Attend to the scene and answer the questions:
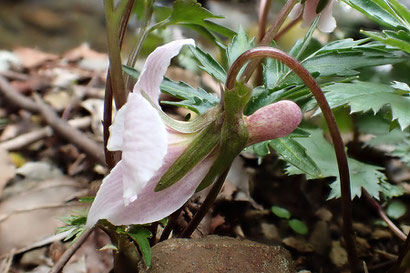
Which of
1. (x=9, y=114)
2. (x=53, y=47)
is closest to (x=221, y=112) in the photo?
(x=9, y=114)

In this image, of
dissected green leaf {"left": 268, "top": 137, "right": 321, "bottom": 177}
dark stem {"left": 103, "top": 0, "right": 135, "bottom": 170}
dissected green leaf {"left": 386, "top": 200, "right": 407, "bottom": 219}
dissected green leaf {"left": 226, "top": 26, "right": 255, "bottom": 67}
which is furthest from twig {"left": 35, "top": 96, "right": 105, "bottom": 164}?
dissected green leaf {"left": 386, "top": 200, "right": 407, "bottom": 219}

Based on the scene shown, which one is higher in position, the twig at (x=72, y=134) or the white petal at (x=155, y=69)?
the white petal at (x=155, y=69)

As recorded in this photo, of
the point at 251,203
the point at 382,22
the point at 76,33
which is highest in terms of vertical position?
the point at 382,22

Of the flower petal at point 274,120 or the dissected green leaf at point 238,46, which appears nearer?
the flower petal at point 274,120

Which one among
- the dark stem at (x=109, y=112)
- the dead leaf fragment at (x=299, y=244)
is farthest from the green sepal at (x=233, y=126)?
the dead leaf fragment at (x=299, y=244)

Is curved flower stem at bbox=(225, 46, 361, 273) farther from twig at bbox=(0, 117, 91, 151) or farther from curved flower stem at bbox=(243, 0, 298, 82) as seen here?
twig at bbox=(0, 117, 91, 151)

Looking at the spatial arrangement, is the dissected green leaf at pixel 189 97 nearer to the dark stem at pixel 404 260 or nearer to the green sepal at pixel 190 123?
the green sepal at pixel 190 123

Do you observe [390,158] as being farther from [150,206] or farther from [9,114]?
[9,114]
